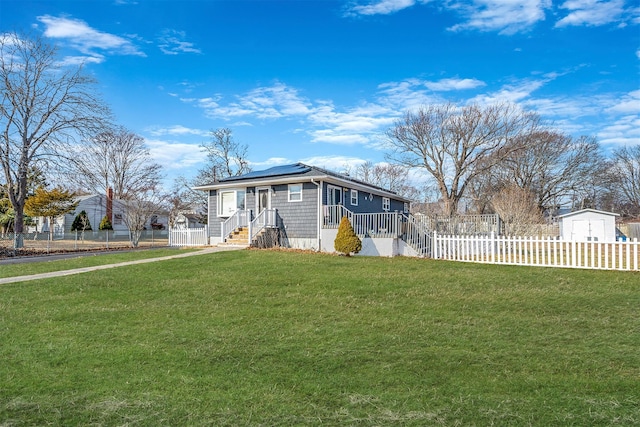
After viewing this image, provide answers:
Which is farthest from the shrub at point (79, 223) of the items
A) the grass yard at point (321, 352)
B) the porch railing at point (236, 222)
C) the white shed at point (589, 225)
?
the white shed at point (589, 225)

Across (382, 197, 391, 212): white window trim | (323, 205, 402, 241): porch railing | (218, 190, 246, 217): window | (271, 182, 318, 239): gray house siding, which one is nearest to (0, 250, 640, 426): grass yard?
(323, 205, 402, 241): porch railing

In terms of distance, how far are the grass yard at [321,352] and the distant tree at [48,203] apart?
3128 cm

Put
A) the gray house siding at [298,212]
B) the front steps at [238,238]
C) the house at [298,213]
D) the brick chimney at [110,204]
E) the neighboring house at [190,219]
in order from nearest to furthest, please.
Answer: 1. the house at [298,213]
2. the gray house siding at [298,212]
3. the front steps at [238,238]
4. the brick chimney at [110,204]
5. the neighboring house at [190,219]

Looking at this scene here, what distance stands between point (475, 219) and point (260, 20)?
15.6m

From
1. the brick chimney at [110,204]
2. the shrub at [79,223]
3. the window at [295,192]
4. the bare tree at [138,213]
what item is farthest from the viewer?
the brick chimney at [110,204]

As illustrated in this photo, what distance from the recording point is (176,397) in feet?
12.0

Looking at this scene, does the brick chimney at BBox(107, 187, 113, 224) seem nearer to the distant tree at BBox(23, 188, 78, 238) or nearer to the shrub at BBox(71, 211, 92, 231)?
the shrub at BBox(71, 211, 92, 231)

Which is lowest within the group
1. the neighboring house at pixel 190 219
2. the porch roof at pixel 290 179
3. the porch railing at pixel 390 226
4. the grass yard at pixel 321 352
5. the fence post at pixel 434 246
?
the grass yard at pixel 321 352

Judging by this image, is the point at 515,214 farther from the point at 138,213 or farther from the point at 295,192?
the point at 138,213

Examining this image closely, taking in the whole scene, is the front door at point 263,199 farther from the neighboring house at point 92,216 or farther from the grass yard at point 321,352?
the neighboring house at point 92,216

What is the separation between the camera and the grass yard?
11.2 ft

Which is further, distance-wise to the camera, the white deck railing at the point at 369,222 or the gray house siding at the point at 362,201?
the gray house siding at the point at 362,201

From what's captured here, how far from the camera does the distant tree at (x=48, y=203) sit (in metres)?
34.9

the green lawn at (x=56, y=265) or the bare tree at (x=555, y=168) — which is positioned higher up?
the bare tree at (x=555, y=168)
